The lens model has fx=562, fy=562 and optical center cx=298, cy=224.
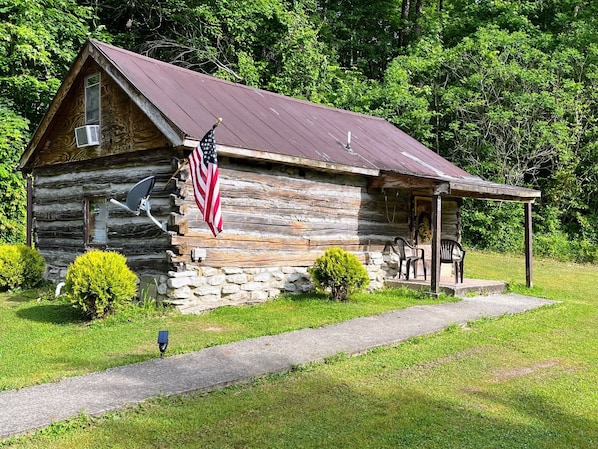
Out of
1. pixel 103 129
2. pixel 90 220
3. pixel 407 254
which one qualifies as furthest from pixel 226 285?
pixel 407 254

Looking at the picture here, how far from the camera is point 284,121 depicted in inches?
493

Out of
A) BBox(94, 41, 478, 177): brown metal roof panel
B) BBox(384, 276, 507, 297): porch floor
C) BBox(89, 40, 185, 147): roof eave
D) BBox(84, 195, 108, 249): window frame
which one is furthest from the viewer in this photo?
BBox(384, 276, 507, 297): porch floor

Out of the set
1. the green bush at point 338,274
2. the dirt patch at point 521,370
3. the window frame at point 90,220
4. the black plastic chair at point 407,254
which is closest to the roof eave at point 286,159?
the green bush at point 338,274

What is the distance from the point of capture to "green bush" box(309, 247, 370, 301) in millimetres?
10383

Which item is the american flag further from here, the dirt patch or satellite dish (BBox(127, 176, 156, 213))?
the dirt patch

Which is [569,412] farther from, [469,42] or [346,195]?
[469,42]

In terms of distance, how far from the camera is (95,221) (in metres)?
11.5

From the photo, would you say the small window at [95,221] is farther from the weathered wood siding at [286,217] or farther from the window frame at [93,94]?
the weathered wood siding at [286,217]

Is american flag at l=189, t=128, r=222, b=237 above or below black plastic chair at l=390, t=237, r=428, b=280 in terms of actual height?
above

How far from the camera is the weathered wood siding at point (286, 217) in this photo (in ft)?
32.6

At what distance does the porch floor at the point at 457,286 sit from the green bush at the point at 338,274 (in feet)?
6.20

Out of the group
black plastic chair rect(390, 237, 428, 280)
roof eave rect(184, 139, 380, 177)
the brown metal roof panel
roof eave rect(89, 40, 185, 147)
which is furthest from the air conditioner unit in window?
black plastic chair rect(390, 237, 428, 280)

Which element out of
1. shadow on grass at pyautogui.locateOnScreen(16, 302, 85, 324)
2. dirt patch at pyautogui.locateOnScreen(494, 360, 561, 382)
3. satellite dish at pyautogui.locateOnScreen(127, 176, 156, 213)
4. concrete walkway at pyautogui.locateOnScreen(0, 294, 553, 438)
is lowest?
dirt patch at pyautogui.locateOnScreen(494, 360, 561, 382)

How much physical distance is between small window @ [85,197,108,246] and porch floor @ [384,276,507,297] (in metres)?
6.21
